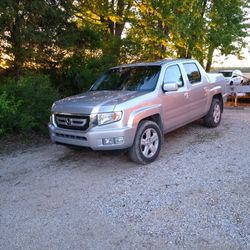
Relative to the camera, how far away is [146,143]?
18.9 feet

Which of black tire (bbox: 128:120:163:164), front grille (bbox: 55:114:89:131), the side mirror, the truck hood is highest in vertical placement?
the side mirror

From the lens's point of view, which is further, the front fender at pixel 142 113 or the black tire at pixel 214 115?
the black tire at pixel 214 115

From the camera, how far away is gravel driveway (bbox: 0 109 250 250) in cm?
347

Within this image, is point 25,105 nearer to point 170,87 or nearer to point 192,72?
point 170,87

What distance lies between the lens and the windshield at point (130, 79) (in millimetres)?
6254

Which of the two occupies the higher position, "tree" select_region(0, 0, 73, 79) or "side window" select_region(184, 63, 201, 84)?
"tree" select_region(0, 0, 73, 79)

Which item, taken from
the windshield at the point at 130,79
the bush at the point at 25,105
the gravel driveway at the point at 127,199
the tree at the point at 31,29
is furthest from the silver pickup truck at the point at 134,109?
the tree at the point at 31,29

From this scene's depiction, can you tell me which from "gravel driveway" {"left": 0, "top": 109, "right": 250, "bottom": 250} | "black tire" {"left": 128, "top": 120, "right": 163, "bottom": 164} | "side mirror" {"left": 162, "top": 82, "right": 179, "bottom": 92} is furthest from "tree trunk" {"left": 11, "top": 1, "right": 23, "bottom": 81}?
"black tire" {"left": 128, "top": 120, "right": 163, "bottom": 164}

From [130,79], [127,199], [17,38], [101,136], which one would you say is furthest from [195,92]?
[17,38]

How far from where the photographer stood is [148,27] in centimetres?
1257

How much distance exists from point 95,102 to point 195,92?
8.96 feet

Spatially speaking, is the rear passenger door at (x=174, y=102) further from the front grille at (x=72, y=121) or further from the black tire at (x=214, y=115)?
the front grille at (x=72, y=121)

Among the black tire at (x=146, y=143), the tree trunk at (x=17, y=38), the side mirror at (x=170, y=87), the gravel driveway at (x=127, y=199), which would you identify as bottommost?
the gravel driveway at (x=127, y=199)

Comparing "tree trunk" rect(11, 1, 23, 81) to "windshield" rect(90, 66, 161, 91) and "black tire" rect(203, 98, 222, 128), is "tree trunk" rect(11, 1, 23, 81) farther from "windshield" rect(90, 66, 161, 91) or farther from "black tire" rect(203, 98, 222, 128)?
"black tire" rect(203, 98, 222, 128)
